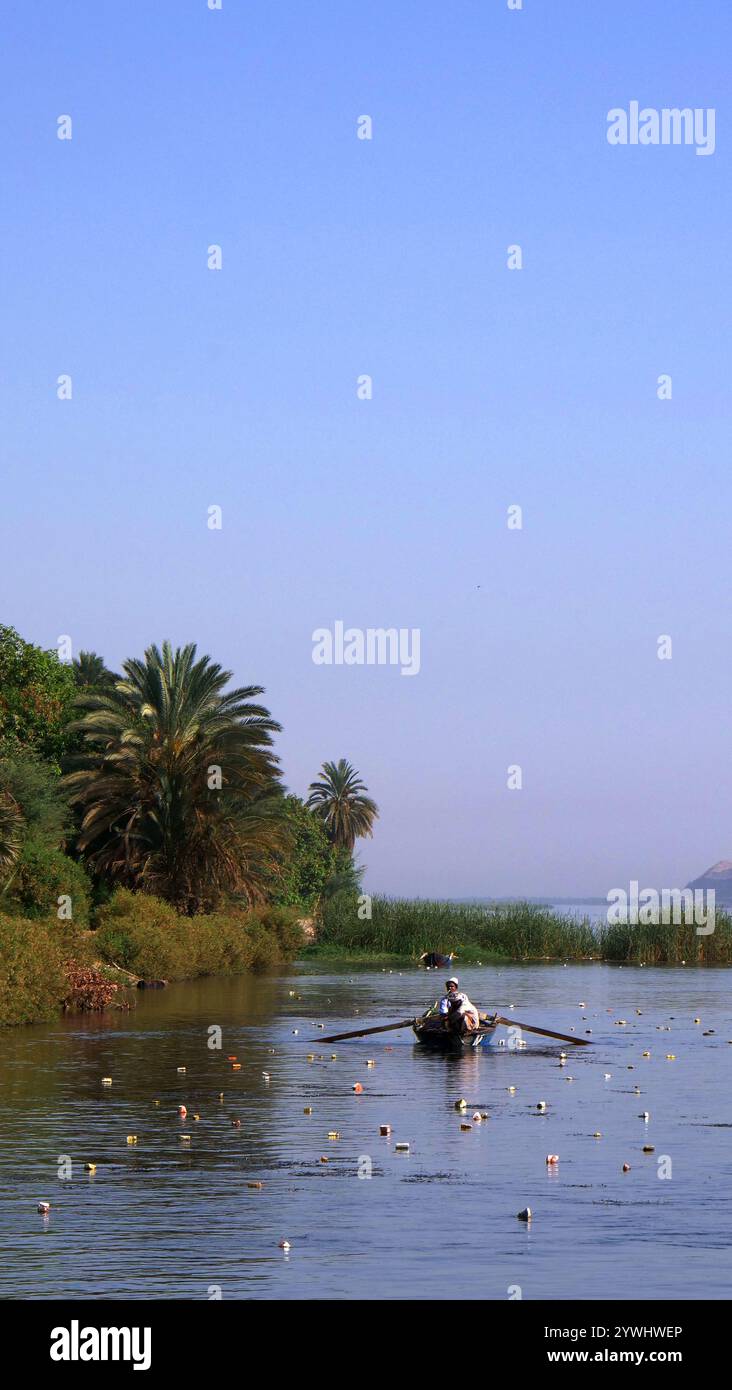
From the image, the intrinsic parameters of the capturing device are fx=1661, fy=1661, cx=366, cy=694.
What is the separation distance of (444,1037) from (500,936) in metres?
46.6

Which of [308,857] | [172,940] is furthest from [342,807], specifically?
[172,940]

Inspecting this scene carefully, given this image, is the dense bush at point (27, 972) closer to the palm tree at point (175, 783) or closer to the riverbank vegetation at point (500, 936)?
the palm tree at point (175, 783)

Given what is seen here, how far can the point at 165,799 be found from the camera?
2675 inches

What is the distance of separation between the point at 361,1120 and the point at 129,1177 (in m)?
6.56

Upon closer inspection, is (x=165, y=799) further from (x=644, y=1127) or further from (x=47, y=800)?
(x=644, y=1127)

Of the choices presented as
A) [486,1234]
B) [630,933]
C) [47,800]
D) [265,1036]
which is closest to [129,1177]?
[486,1234]

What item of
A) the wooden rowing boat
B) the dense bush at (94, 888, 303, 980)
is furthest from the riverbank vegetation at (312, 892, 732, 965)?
the wooden rowing boat

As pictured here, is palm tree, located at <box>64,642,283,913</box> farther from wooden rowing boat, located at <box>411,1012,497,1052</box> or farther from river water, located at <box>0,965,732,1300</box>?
wooden rowing boat, located at <box>411,1012,497,1052</box>

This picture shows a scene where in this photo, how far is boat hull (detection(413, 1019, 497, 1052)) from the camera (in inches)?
1553

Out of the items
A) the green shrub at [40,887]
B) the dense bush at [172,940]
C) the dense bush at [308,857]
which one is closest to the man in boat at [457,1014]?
the green shrub at [40,887]

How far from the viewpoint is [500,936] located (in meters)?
85.6

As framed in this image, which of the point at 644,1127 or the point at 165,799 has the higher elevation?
the point at 165,799

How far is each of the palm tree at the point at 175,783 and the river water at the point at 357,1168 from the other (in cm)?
2298
